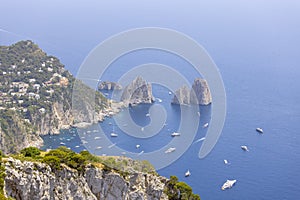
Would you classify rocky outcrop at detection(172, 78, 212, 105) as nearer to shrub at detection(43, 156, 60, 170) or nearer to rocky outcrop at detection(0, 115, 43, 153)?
rocky outcrop at detection(0, 115, 43, 153)

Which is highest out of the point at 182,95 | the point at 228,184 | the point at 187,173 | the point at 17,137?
the point at 182,95

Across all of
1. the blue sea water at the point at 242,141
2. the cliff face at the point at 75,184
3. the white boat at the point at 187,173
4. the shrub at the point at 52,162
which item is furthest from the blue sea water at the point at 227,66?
the shrub at the point at 52,162

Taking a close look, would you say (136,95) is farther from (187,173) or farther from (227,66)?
(227,66)

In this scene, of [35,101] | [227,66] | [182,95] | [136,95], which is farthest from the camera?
[227,66]

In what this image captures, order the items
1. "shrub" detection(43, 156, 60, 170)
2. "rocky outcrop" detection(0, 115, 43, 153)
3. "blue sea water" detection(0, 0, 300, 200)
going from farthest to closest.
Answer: "rocky outcrop" detection(0, 115, 43, 153) → "blue sea water" detection(0, 0, 300, 200) → "shrub" detection(43, 156, 60, 170)

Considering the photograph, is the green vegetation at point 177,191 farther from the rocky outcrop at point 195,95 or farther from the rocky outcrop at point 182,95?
the rocky outcrop at point 195,95

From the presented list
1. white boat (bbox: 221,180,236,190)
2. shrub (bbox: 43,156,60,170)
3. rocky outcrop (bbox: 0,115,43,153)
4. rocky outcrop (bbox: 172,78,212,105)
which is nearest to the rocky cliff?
rocky outcrop (bbox: 0,115,43,153)

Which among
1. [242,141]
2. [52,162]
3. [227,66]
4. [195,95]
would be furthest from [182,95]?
[52,162]

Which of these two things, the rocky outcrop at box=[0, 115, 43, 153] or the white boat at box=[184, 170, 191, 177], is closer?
the white boat at box=[184, 170, 191, 177]
